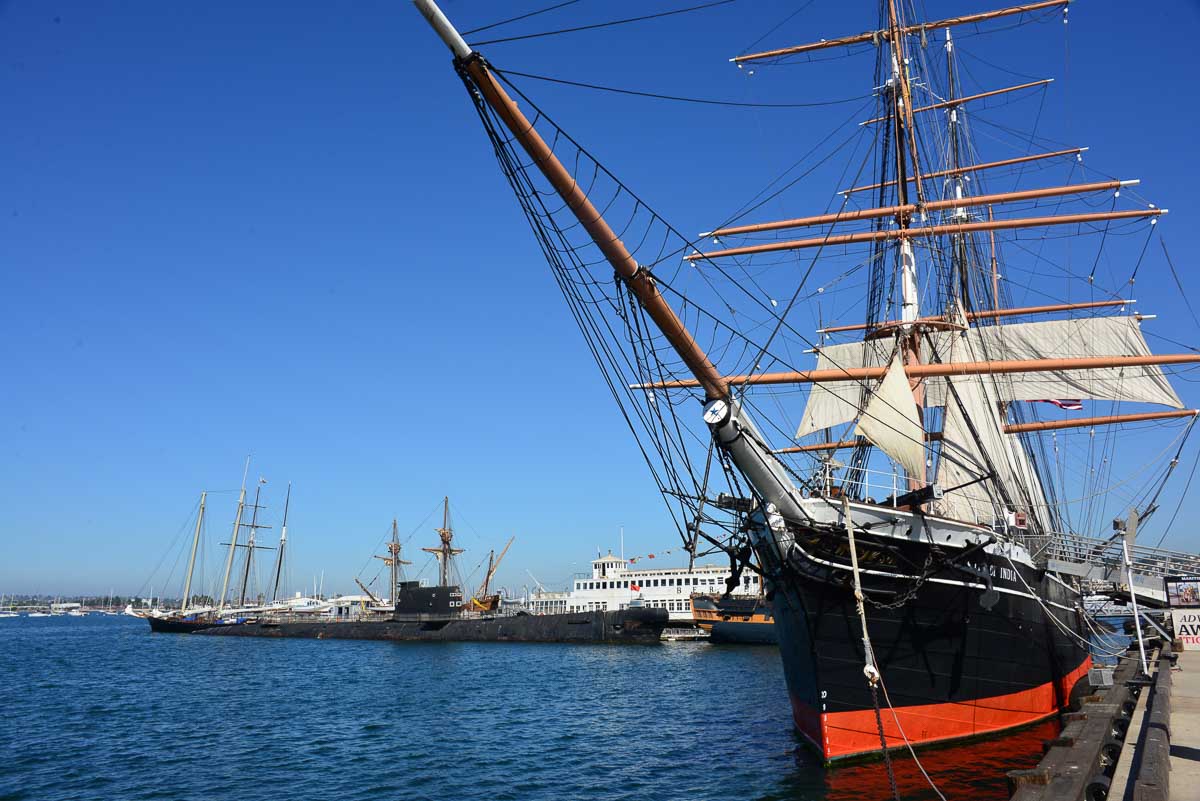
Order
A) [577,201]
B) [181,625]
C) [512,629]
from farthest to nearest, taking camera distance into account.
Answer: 1. [181,625]
2. [512,629]
3. [577,201]

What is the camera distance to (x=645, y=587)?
3046 inches

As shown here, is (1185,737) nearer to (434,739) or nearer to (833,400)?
(434,739)

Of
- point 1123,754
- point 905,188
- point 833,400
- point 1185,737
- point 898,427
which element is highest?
point 905,188

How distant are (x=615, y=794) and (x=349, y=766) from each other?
6801 millimetres

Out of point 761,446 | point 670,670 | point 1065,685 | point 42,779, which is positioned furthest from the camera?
point 670,670

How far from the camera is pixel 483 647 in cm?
6494

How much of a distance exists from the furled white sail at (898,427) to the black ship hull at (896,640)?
7.12 feet

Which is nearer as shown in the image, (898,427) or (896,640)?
(896,640)

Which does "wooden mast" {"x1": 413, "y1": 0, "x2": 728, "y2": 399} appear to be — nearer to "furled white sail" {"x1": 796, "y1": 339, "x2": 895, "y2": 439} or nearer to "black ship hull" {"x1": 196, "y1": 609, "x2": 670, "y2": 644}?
"furled white sail" {"x1": 796, "y1": 339, "x2": 895, "y2": 439}

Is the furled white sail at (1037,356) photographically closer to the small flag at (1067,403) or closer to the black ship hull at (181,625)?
the small flag at (1067,403)

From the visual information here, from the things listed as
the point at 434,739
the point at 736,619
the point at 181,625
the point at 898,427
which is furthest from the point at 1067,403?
the point at 181,625

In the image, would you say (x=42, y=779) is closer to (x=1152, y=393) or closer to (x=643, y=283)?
(x=643, y=283)

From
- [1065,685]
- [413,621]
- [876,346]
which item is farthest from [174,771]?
[413,621]

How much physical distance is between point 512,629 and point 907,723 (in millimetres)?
56852
